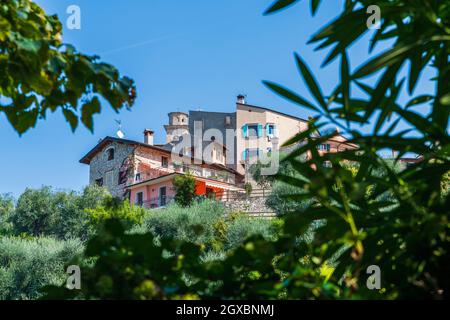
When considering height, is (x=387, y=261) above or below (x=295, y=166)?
below

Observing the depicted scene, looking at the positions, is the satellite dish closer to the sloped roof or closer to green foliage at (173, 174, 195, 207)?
the sloped roof

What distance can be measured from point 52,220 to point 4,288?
1634 cm

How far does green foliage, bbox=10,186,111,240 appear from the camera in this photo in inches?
1394

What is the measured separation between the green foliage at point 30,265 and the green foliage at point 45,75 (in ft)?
59.3

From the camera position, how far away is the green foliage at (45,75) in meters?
1.55

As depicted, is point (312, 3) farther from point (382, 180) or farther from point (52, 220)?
point (52, 220)

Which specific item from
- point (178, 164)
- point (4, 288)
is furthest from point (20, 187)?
point (4, 288)

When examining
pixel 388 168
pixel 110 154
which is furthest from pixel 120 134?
pixel 388 168

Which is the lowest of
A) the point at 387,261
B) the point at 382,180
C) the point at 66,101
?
the point at 387,261

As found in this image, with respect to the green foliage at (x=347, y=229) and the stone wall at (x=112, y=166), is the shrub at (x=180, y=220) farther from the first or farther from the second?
the green foliage at (x=347, y=229)

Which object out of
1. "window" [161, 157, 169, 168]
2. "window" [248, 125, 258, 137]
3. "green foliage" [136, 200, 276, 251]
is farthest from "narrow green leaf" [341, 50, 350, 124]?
"window" [248, 125, 258, 137]

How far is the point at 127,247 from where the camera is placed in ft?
4.28

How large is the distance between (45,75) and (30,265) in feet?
69.5

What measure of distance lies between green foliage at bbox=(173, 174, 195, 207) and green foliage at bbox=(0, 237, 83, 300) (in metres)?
11.8
